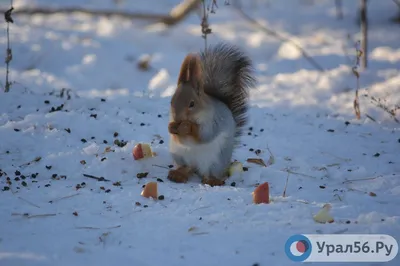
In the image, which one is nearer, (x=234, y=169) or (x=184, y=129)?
(x=184, y=129)

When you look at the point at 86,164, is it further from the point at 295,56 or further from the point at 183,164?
the point at 295,56

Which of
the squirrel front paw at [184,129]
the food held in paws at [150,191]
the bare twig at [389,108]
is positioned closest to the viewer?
the food held in paws at [150,191]

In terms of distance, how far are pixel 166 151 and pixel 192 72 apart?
2.70 ft

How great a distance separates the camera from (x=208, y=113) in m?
3.55

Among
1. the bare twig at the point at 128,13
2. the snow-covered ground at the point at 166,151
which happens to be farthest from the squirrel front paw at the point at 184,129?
the bare twig at the point at 128,13

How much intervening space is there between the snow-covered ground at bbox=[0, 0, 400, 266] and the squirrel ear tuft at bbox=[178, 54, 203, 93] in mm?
665

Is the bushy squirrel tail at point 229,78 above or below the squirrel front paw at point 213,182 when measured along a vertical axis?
above

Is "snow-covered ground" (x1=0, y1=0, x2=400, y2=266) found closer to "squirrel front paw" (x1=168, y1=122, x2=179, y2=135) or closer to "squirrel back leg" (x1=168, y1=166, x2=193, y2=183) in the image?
"squirrel back leg" (x1=168, y1=166, x2=193, y2=183)

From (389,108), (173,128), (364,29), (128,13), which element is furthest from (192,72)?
(128,13)

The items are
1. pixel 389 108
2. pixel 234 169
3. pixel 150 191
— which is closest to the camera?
pixel 150 191

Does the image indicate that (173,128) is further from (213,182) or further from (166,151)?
(166,151)

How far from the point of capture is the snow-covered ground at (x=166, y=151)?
2.67 m
